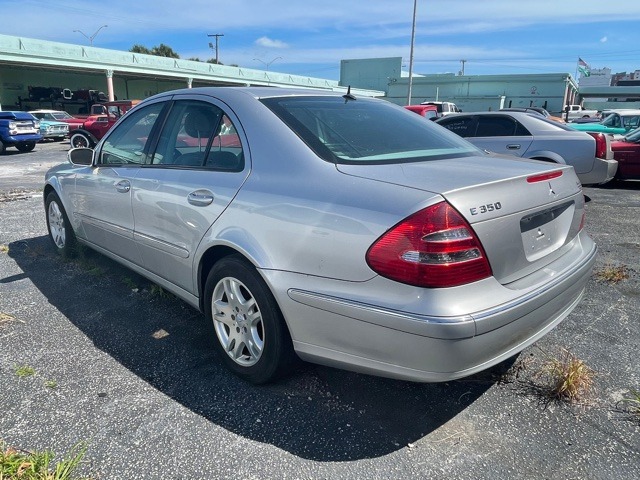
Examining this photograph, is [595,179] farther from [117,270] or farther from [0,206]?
[0,206]

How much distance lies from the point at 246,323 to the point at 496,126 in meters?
7.47

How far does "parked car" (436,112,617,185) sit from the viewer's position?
26.5ft

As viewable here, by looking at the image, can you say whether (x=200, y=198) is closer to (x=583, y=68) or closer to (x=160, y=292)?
(x=160, y=292)

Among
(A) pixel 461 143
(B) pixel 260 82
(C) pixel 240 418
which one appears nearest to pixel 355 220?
(C) pixel 240 418

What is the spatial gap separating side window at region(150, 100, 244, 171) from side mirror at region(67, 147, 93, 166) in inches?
47.6

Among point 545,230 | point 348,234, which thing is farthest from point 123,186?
point 545,230

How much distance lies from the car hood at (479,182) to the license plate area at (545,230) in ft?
0.21

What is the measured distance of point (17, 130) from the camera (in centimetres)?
1720

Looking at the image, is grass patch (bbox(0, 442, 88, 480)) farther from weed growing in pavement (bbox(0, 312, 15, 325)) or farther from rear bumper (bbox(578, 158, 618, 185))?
rear bumper (bbox(578, 158, 618, 185))

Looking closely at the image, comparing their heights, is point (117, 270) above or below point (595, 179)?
below

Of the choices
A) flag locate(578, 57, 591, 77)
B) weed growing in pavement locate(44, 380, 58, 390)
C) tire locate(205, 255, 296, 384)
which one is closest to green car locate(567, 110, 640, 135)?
tire locate(205, 255, 296, 384)

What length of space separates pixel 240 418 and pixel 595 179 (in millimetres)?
7818

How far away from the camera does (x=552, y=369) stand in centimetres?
284

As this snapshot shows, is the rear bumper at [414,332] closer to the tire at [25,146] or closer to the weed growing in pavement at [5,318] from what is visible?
the weed growing in pavement at [5,318]
